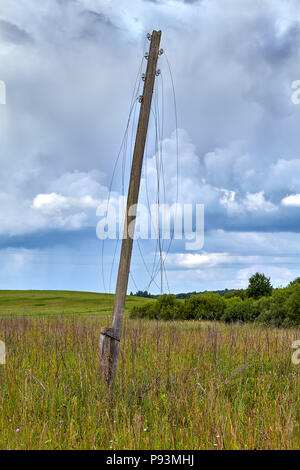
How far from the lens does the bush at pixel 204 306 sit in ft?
56.0

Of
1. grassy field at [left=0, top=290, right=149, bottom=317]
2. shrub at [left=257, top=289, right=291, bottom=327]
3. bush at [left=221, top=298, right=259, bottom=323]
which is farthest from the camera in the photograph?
grassy field at [left=0, top=290, right=149, bottom=317]

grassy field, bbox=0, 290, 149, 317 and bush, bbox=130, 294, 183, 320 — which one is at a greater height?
bush, bbox=130, 294, 183, 320

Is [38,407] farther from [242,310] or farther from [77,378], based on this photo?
[242,310]

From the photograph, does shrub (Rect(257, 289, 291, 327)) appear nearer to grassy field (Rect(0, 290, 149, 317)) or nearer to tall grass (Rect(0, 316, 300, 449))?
tall grass (Rect(0, 316, 300, 449))

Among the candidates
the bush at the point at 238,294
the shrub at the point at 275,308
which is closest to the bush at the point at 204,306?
the bush at the point at 238,294

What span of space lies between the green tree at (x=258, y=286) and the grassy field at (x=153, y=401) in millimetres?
10101

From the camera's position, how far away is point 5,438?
149 inches

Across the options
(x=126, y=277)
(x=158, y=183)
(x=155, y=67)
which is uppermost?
(x=155, y=67)

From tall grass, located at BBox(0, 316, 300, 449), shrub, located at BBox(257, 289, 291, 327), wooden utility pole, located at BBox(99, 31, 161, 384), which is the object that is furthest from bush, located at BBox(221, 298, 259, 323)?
wooden utility pole, located at BBox(99, 31, 161, 384)

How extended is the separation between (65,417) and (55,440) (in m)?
0.72

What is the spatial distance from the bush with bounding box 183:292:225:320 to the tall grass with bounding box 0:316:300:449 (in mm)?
8443

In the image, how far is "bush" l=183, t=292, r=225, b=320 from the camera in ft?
56.0

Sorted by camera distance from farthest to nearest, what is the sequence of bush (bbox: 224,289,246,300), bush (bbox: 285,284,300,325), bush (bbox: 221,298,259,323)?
bush (bbox: 224,289,246,300) → bush (bbox: 221,298,259,323) → bush (bbox: 285,284,300,325)
